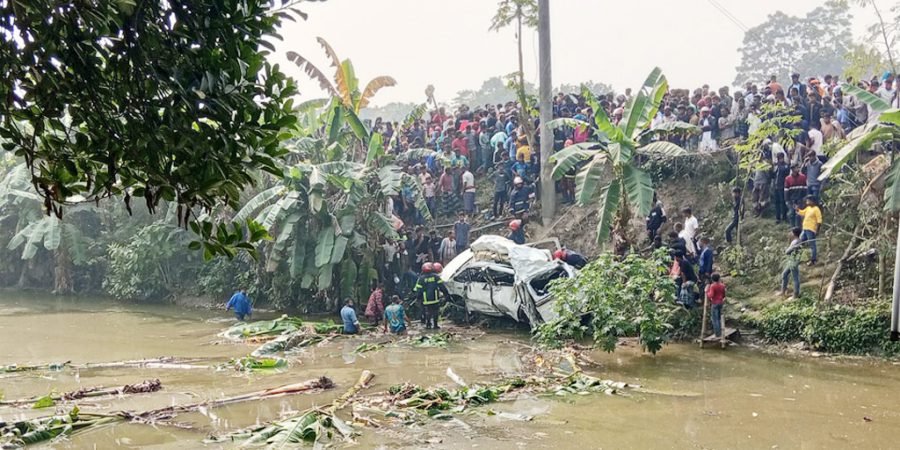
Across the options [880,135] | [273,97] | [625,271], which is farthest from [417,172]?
[273,97]

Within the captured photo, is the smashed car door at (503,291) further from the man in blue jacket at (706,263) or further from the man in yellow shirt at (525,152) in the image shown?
the man in yellow shirt at (525,152)

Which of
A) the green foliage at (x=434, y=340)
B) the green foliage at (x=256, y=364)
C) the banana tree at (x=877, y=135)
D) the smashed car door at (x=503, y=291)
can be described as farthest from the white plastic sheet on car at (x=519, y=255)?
the banana tree at (x=877, y=135)

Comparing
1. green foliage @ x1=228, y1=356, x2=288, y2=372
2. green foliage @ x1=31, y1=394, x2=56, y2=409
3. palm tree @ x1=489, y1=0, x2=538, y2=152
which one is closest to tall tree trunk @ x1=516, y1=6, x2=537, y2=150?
palm tree @ x1=489, y1=0, x2=538, y2=152

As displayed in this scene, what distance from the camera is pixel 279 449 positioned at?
7.55m

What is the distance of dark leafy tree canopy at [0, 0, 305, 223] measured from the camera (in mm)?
3955

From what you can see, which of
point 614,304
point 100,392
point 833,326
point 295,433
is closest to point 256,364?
point 100,392

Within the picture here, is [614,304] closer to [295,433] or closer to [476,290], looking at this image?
[476,290]

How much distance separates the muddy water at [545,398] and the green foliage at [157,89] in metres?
4.59

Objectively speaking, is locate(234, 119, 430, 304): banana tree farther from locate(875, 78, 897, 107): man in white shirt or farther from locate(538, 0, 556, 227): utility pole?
locate(875, 78, 897, 107): man in white shirt

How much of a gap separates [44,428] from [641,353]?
8978 mm

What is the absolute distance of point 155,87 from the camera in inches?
158

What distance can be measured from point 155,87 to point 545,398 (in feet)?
23.2

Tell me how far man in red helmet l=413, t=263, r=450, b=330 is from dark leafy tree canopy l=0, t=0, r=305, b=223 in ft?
37.4

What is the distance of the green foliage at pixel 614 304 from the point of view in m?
12.0
